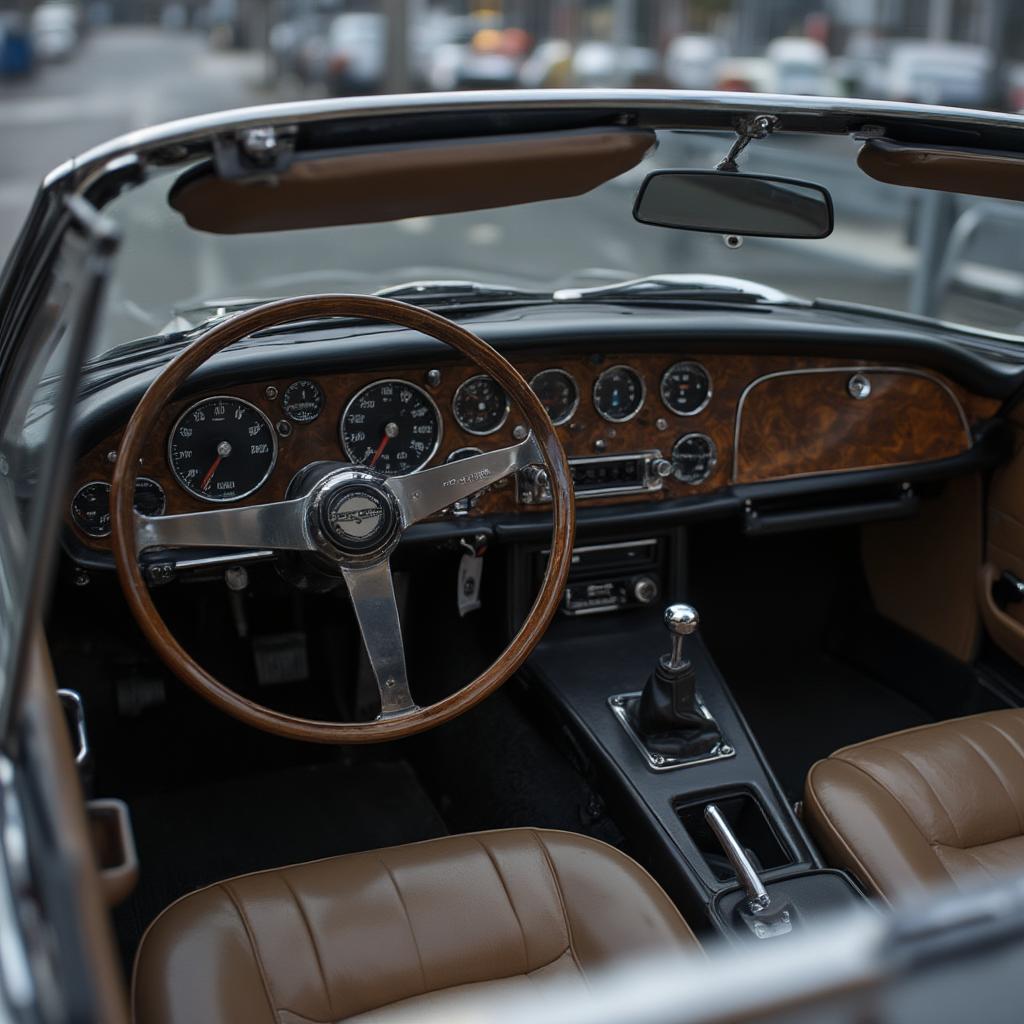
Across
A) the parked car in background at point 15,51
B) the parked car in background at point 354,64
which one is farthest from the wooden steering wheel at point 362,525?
the parked car in background at point 15,51

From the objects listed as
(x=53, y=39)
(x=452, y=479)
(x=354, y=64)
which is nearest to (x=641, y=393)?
(x=452, y=479)

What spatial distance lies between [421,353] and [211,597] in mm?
966

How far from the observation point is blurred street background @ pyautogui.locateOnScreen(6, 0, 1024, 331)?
751 cm

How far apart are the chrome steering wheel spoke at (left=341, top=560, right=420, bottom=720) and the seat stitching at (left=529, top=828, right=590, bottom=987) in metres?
0.39

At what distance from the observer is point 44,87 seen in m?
32.2

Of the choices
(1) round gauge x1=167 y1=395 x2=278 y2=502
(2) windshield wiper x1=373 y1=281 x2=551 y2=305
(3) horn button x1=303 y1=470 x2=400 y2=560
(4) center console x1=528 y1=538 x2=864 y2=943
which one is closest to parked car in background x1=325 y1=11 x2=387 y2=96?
(2) windshield wiper x1=373 y1=281 x2=551 y2=305

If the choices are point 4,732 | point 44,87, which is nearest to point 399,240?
point 4,732

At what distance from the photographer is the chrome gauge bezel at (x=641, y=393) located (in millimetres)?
3066

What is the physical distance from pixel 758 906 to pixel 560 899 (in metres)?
0.46

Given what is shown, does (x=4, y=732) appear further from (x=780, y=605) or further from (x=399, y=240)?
(x=399, y=240)

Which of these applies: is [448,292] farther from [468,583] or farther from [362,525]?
[362,525]

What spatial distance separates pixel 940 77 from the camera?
1761 centimetres

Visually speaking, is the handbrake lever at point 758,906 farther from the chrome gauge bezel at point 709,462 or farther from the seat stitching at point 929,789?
the chrome gauge bezel at point 709,462

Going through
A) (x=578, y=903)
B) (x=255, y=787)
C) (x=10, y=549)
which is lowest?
(x=255, y=787)
